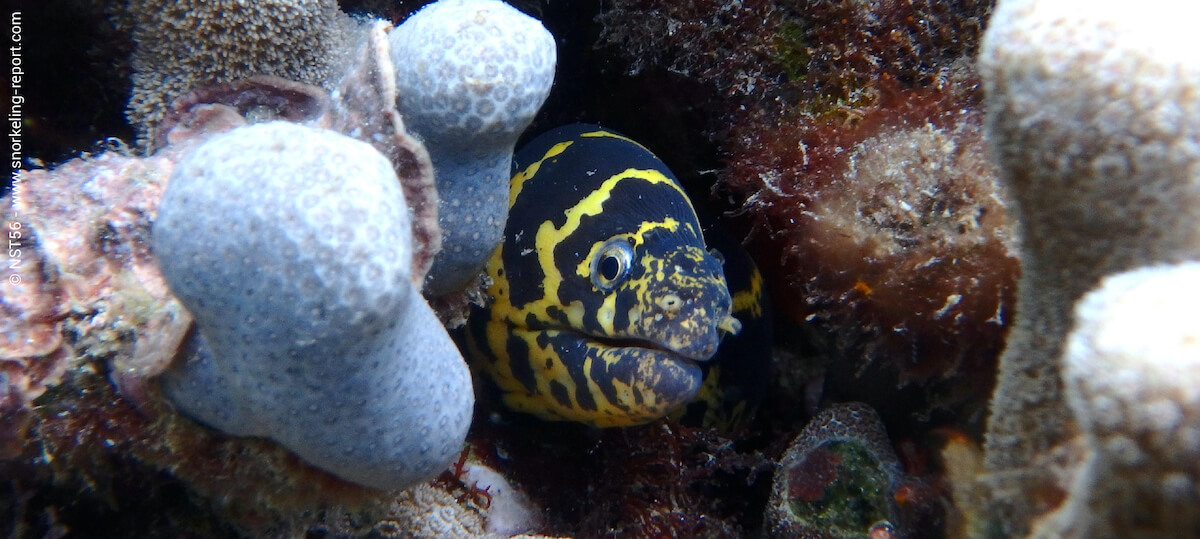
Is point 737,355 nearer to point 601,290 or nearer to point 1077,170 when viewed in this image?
point 601,290

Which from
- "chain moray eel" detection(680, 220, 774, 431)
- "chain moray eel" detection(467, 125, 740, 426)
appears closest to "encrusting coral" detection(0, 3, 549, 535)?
"chain moray eel" detection(467, 125, 740, 426)

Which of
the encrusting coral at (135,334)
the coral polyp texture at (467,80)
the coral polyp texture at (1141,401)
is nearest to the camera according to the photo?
the coral polyp texture at (1141,401)

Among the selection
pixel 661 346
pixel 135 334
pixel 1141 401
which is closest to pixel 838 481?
pixel 661 346

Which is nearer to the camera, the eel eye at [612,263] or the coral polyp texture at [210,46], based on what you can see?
the coral polyp texture at [210,46]

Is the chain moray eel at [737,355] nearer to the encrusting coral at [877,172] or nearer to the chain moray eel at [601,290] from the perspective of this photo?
the chain moray eel at [601,290]

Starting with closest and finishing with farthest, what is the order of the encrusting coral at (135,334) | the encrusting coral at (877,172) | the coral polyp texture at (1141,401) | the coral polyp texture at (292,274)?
the coral polyp texture at (1141,401) → the coral polyp texture at (292,274) → the encrusting coral at (135,334) → the encrusting coral at (877,172)

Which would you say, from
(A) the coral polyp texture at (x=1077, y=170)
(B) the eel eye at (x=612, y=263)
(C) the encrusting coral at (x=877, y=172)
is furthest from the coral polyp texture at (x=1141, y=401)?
(B) the eel eye at (x=612, y=263)

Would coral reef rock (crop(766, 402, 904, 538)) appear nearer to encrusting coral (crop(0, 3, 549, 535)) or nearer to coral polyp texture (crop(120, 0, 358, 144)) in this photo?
encrusting coral (crop(0, 3, 549, 535))
